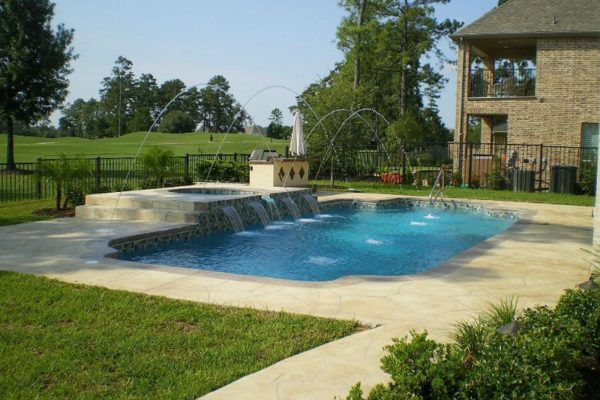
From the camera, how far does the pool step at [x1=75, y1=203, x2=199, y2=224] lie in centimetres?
1188

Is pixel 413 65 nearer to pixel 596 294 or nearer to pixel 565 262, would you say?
pixel 565 262

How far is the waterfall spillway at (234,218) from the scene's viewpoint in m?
12.8

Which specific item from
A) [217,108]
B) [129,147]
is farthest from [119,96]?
[129,147]

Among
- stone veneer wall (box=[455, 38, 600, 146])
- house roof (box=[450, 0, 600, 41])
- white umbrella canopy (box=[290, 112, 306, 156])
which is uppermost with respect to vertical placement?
house roof (box=[450, 0, 600, 41])

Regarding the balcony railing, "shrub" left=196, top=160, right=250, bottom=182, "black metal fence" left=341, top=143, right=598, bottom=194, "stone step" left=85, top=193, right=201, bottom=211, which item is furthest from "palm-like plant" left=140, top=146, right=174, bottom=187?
the balcony railing

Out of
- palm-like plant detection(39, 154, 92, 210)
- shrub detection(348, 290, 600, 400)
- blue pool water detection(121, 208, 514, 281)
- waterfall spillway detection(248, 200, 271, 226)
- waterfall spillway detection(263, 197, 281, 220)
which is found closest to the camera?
shrub detection(348, 290, 600, 400)

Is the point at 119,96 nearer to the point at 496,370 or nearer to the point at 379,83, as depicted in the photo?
the point at 379,83

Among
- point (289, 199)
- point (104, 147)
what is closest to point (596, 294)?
point (289, 199)

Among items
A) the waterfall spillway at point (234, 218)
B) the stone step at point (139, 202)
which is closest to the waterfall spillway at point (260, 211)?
the waterfall spillway at point (234, 218)

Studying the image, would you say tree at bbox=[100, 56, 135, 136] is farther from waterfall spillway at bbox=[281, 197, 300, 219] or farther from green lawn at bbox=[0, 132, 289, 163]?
waterfall spillway at bbox=[281, 197, 300, 219]

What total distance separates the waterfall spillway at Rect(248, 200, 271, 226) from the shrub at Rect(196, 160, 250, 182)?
6.93m

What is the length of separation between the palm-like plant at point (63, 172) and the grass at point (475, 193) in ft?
29.2

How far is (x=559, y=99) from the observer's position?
2262 centimetres

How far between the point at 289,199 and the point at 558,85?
13433 mm
